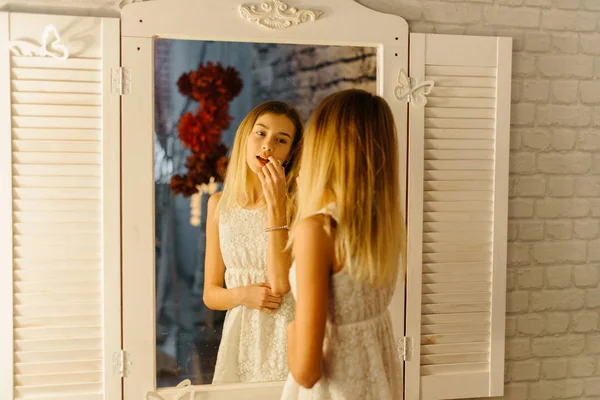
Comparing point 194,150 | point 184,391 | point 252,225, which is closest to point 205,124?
point 194,150

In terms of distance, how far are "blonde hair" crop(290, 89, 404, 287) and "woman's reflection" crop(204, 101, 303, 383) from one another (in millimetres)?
379

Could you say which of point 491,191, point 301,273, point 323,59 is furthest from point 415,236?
point 301,273

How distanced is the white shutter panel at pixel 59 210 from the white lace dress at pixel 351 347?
68 centimetres

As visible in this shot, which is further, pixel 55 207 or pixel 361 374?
pixel 55 207

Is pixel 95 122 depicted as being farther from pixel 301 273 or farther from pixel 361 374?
pixel 361 374

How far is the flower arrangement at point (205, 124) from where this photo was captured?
72.2 inches

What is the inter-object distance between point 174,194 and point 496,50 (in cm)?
111

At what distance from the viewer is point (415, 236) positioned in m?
2.01

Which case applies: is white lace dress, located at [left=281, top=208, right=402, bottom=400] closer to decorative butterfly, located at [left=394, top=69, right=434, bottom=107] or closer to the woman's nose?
the woman's nose

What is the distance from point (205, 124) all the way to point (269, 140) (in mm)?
190

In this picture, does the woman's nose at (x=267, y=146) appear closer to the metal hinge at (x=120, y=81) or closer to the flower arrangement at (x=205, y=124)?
the flower arrangement at (x=205, y=124)

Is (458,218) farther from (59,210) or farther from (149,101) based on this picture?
(59,210)

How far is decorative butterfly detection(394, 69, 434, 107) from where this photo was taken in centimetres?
196

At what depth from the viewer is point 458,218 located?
205 cm
